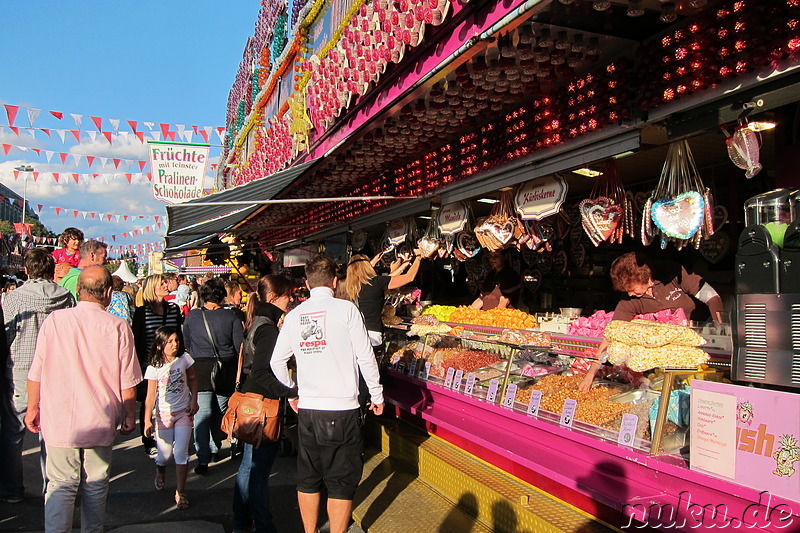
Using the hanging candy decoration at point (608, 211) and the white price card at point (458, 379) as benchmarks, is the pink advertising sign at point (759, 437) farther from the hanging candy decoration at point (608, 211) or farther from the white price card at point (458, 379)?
the white price card at point (458, 379)

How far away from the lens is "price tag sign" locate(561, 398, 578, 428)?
3.83 meters

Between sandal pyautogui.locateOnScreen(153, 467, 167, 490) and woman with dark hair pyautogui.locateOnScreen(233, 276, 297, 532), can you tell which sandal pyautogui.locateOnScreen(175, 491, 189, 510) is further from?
woman with dark hair pyautogui.locateOnScreen(233, 276, 297, 532)

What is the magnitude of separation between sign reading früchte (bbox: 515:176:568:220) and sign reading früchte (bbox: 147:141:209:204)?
10.5 m

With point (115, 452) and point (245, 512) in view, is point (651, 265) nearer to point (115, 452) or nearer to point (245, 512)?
point (245, 512)

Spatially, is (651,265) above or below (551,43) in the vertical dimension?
below

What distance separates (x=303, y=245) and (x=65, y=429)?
9.64 metres

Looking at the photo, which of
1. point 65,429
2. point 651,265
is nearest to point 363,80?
point 651,265

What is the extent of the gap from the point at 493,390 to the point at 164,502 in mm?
3135

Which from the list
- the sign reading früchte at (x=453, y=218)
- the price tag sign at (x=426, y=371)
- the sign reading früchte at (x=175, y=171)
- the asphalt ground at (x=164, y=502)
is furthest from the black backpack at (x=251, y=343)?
the sign reading früchte at (x=175, y=171)

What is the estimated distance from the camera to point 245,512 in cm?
422

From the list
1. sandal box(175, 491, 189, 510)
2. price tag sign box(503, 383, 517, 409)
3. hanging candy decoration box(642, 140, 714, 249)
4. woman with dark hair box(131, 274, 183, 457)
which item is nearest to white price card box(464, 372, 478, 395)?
price tag sign box(503, 383, 517, 409)

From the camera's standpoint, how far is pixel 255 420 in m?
4.05

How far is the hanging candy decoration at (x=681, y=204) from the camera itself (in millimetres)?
3586

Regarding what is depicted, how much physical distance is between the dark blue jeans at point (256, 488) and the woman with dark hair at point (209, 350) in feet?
5.81
